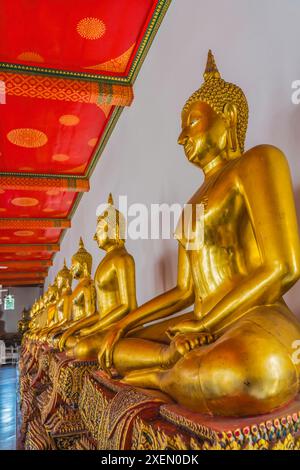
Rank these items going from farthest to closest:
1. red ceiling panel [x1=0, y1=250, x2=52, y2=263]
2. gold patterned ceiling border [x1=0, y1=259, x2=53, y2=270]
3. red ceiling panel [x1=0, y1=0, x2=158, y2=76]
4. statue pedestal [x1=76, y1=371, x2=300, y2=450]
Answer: gold patterned ceiling border [x1=0, y1=259, x2=53, y2=270]
red ceiling panel [x1=0, y1=250, x2=52, y2=263]
red ceiling panel [x1=0, y1=0, x2=158, y2=76]
statue pedestal [x1=76, y1=371, x2=300, y2=450]

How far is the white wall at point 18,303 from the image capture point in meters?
17.4

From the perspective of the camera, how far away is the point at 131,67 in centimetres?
295

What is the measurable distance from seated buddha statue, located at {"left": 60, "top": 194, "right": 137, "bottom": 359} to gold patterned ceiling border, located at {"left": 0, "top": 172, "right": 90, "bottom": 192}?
2684 mm

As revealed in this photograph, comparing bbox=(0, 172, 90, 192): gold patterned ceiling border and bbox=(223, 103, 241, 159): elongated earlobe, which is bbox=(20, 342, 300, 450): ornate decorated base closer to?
bbox=(223, 103, 241, 159): elongated earlobe

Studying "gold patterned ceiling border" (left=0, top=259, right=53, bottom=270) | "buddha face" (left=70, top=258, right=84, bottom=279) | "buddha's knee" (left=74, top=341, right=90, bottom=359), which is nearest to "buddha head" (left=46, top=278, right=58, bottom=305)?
"buddha face" (left=70, top=258, right=84, bottom=279)

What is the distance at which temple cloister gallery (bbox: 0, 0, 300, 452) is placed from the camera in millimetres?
812

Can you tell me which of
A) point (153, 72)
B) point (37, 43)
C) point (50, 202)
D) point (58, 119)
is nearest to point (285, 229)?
point (153, 72)

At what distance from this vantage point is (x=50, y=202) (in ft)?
20.2

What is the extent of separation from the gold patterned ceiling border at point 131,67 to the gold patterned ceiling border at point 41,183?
2.07 meters

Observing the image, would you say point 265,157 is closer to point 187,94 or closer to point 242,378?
point 242,378

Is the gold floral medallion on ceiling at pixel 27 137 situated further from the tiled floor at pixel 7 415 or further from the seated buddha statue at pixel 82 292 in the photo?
the tiled floor at pixel 7 415

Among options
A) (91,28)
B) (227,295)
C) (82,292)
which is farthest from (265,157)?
(82,292)

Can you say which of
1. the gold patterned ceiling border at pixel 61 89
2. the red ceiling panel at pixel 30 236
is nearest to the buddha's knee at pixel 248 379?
the gold patterned ceiling border at pixel 61 89

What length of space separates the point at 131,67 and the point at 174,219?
1391 mm
